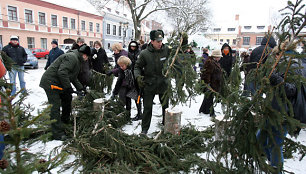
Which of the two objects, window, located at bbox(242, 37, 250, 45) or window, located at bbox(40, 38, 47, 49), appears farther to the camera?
window, located at bbox(242, 37, 250, 45)

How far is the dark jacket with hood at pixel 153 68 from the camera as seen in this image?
12.0ft

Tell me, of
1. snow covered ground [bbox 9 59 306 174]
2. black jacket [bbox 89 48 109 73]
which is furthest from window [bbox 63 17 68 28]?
black jacket [bbox 89 48 109 73]

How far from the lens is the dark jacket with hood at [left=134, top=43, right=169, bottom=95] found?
12.0 feet

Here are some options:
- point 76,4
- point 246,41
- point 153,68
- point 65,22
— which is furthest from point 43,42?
point 246,41

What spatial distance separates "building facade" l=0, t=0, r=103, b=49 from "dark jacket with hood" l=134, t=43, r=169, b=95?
86.0ft

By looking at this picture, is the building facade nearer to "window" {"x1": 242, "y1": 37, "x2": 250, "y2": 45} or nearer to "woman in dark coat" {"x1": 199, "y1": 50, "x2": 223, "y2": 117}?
"woman in dark coat" {"x1": 199, "y1": 50, "x2": 223, "y2": 117}

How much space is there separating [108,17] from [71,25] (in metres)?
8.73

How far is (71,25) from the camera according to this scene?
3228cm

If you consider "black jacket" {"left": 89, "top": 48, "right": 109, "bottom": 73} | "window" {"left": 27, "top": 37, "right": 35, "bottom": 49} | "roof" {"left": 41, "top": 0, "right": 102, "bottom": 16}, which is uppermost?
"roof" {"left": 41, "top": 0, "right": 102, "bottom": 16}

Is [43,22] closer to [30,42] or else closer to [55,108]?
[30,42]

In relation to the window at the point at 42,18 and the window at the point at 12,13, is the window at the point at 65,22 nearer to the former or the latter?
Answer: the window at the point at 42,18

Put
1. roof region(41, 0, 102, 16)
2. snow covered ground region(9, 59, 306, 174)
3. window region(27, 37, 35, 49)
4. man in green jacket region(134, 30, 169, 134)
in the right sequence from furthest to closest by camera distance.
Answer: roof region(41, 0, 102, 16), window region(27, 37, 35, 49), man in green jacket region(134, 30, 169, 134), snow covered ground region(9, 59, 306, 174)

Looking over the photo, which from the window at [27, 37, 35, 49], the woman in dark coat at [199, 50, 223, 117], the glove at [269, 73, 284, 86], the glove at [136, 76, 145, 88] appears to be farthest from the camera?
the window at [27, 37, 35, 49]

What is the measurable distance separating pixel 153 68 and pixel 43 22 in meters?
30.4
